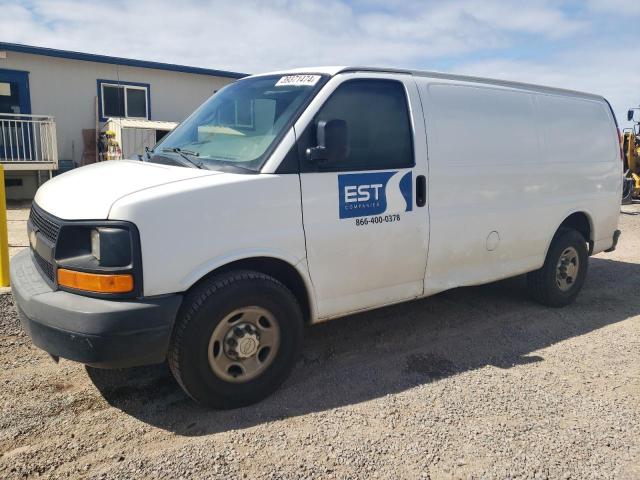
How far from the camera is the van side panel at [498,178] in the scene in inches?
167

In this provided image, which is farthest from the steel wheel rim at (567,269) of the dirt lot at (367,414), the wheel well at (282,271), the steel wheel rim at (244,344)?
the steel wheel rim at (244,344)

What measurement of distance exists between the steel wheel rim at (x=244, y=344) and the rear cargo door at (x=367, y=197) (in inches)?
17.1

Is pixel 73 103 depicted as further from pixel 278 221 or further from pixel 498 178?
pixel 278 221

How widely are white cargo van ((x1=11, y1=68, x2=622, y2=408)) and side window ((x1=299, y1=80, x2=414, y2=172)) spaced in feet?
0.04

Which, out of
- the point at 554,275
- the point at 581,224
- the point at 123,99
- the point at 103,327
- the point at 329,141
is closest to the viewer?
the point at 103,327

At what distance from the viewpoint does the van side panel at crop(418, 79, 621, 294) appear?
167 inches

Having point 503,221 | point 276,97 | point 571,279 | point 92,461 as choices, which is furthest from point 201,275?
point 571,279

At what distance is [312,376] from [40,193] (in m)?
2.29

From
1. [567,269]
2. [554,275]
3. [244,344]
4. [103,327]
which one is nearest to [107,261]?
[103,327]

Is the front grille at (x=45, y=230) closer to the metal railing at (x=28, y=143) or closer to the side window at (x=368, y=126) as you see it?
the side window at (x=368, y=126)

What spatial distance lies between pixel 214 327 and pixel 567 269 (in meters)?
4.00

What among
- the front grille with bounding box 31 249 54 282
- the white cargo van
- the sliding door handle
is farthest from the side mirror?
the front grille with bounding box 31 249 54 282

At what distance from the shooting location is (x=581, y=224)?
19.0ft

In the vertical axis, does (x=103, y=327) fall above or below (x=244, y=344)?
above
